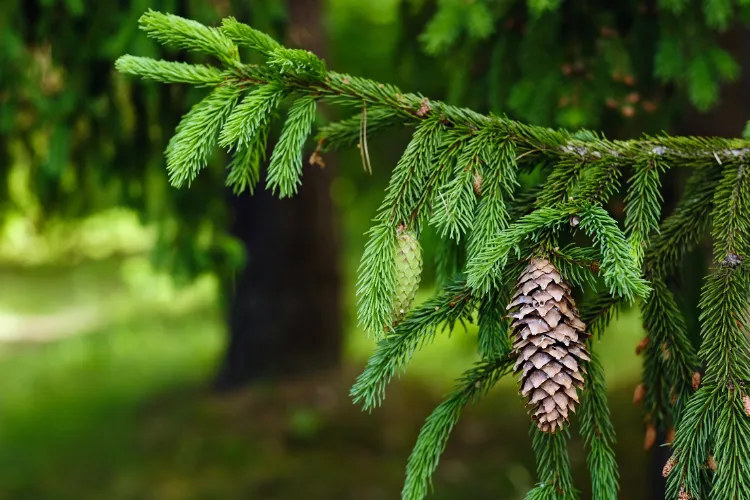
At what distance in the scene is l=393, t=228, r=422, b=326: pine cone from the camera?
1.20m

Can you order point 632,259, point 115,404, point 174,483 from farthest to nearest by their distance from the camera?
point 115,404, point 174,483, point 632,259

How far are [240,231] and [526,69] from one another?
3.23 meters

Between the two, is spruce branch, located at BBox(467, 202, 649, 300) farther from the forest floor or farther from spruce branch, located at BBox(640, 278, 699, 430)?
the forest floor

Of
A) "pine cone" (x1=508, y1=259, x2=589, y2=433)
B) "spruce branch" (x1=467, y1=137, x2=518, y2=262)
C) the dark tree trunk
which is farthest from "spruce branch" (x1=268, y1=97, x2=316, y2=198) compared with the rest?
the dark tree trunk

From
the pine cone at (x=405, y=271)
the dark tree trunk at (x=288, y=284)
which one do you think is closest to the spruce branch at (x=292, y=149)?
the pine cone at (x=405, y=271)

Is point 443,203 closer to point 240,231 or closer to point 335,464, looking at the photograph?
point 335,464

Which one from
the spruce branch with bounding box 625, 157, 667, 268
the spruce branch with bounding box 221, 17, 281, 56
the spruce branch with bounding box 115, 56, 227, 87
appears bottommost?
the spruce branch with bounding box 625, 157, 667, 268

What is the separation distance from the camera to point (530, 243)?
121 centimetres

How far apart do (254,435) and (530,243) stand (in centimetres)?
362

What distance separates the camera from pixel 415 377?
535 cm

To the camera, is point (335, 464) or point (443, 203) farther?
point (335, 464)

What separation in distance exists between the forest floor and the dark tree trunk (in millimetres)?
222

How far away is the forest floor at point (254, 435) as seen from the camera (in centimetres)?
403

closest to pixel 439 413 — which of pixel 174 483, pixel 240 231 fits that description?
pixel 174 483
